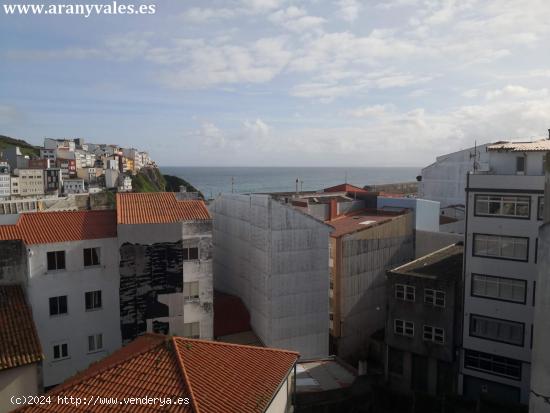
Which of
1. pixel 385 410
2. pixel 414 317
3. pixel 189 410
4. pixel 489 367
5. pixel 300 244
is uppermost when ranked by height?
pixel 300 244

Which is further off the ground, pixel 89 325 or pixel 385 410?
pixel 89 325

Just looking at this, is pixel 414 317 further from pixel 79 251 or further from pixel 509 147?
pixel 79 251

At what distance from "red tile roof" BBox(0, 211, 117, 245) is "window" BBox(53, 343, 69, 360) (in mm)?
5731

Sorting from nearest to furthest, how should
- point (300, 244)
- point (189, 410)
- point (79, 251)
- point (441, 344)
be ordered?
point (189, 410) → point (79, 251) → point (441, 344) → point (300, 244)

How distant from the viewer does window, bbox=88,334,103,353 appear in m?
27.4

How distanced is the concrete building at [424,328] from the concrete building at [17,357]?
67.6 feet

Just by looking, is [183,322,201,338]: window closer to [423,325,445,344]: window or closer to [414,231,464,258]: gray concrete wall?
[423,325,445,344]: window

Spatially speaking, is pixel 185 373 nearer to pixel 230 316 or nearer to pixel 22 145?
pixel 230 316

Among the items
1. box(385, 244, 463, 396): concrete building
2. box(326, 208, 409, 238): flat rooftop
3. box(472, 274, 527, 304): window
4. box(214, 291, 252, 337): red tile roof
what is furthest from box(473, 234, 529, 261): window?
box(214, 291, 252, 337): red tile roof

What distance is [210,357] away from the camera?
18312 millimetres

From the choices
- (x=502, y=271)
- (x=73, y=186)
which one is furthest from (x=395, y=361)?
(x=73, y=186)

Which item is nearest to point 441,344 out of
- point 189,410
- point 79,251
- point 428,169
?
point 189,410

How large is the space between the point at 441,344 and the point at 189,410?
63.7 feet

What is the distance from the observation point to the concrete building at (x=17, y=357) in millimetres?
21344
